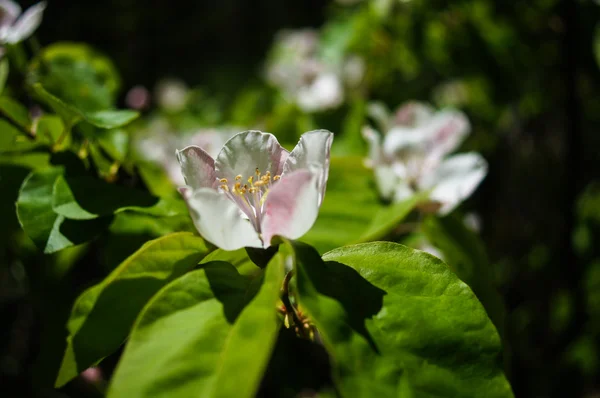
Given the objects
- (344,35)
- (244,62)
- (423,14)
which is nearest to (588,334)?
(423,14)

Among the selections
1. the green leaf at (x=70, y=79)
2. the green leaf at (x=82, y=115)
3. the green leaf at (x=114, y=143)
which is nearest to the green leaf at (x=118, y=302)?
the green leaf at (x=82, y=115)

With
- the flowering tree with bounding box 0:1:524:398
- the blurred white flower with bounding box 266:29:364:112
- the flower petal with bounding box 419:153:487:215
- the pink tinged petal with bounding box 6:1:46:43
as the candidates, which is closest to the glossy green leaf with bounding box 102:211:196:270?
the flowering tree with bounding box 0:1:524:398

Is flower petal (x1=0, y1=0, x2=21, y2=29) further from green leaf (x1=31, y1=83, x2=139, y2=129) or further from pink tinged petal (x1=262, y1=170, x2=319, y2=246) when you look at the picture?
pink tinged petal (x1=262, y1=170, x2=319, y2=246)

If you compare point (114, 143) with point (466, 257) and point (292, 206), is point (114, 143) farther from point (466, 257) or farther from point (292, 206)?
point (466, 257)

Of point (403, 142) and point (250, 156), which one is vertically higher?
point (250, 156)

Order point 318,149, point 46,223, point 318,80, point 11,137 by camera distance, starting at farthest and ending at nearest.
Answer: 1. point 318,80
2. point 11,137
3. point 46,223
4. point 318,149

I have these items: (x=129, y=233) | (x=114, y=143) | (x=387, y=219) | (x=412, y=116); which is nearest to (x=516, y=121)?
(x=412, y=116)

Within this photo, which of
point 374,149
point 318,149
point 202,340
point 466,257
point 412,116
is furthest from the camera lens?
point 412,116
